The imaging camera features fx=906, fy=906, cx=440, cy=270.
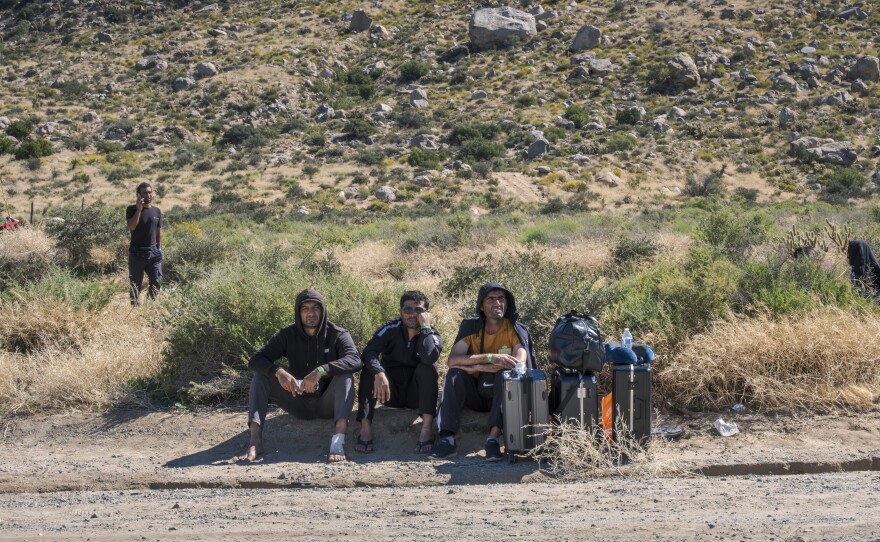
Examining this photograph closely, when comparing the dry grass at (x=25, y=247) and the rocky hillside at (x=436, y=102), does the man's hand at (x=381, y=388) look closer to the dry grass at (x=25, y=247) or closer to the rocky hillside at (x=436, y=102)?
the dry grass at (x=25, y=247)

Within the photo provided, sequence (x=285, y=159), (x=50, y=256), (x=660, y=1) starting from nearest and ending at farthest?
(x=50, y=256) < (x=285, y=159) < (x=660, y=1)

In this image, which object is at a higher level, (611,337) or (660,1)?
(660,1)

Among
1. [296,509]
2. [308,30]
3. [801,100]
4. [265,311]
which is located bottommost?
[296,509]

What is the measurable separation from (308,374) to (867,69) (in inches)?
1487

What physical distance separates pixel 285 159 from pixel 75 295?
86.9 feet

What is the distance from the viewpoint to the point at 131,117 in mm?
40625

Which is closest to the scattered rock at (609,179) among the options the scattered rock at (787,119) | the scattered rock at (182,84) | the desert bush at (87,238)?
the scattered rock at (787,119)

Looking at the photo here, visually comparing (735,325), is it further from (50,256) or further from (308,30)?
(308,30)

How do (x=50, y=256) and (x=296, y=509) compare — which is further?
(x=50, y=256)

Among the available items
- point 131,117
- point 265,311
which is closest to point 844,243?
point 265,311

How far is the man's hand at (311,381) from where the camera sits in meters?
6.65

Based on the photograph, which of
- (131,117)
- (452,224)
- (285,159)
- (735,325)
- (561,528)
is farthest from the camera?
(131,117)

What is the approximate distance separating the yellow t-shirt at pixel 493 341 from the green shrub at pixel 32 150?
34.1m

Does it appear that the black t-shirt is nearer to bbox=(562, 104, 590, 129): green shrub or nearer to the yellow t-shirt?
the yellow t-shirt
